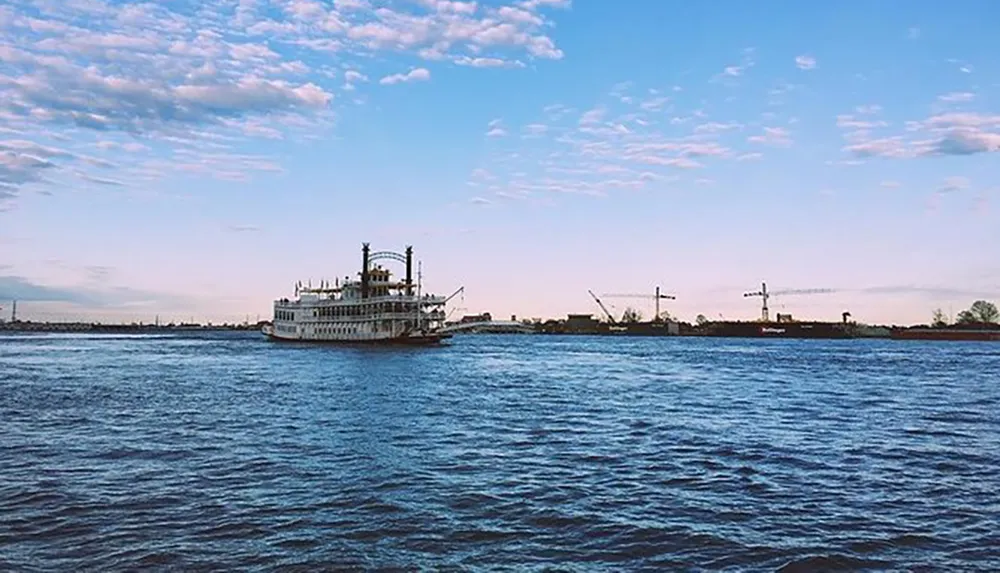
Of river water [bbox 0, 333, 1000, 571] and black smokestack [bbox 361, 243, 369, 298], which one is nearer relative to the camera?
river water [bbox 0, 333, 1000, 571]

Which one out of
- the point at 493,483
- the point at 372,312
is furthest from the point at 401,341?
the point at 493,483

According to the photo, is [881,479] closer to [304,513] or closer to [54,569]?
[304,513]

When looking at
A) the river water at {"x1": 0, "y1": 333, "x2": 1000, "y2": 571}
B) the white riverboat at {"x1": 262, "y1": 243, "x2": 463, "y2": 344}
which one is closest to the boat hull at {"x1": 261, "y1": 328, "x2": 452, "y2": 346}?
the white riverboat at {"x1": 262, "y1": 243, "x2": 463, "y2": 344}

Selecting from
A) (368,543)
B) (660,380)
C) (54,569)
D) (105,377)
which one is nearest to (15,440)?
(54,569)

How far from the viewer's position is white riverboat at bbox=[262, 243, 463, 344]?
11194 cm

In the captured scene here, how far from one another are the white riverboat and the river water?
7102cm

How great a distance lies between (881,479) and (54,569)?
59.0 ft

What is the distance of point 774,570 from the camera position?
40.3 feet

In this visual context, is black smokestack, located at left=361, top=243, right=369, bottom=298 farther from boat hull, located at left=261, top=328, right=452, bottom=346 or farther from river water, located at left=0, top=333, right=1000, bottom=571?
river water, located at left=0, top=333, right=1000, bottom=571

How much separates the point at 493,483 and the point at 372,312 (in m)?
97.4

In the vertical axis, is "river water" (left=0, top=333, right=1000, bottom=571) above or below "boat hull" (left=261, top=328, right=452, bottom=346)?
below

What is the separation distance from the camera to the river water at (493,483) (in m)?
13.1

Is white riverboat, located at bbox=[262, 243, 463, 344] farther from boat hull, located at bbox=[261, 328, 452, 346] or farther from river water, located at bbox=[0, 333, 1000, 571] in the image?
river water, located at bbox=[0, 333, 1000, 571]

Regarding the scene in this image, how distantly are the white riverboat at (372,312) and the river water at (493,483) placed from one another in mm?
71016
